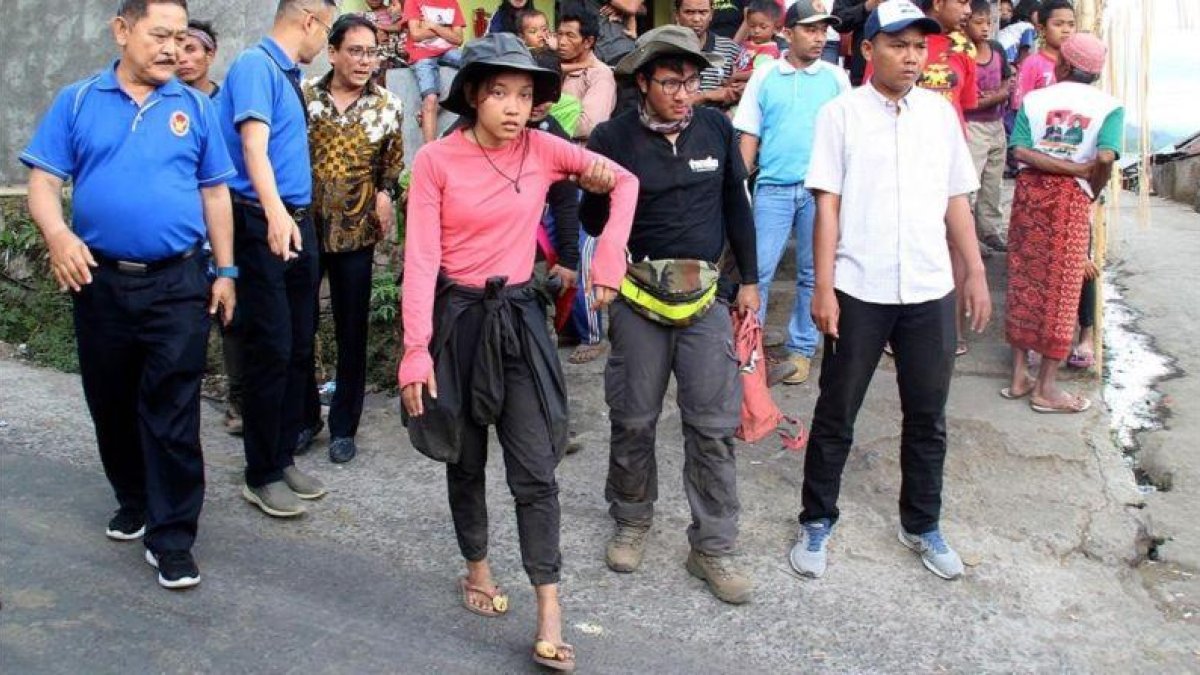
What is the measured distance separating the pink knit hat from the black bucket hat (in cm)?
324

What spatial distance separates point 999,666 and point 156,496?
117 inches

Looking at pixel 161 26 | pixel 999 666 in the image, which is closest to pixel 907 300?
pixel 999 666

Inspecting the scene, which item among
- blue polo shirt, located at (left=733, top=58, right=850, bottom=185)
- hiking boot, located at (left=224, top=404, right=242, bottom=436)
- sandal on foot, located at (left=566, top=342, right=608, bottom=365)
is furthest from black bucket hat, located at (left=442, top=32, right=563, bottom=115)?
sandal on foot, located at (left=566, top=342, right=608, bottom=365)

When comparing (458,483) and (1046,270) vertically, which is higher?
(1046,270)

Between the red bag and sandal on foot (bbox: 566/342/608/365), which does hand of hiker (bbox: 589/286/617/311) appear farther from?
sandal on foot (bbox: 566/342/608/365)

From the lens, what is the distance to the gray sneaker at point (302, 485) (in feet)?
15.3

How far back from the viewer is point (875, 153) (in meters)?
3.87

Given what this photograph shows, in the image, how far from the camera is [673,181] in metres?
3.94

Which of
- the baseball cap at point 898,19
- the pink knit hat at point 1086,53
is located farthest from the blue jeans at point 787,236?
the baseball cap at point 898,19

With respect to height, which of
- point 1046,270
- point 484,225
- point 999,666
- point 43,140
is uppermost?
point 43,140

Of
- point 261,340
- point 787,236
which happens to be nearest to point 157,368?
point 261,340

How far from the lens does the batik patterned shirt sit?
192 inches

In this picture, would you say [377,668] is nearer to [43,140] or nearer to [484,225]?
[484,225]

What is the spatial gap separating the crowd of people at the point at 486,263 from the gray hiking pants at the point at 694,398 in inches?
0.4
